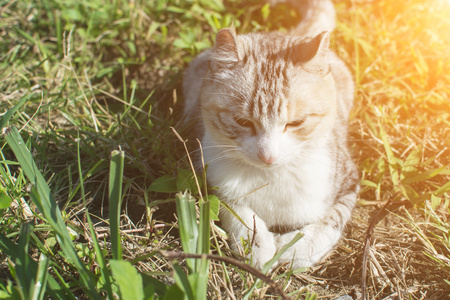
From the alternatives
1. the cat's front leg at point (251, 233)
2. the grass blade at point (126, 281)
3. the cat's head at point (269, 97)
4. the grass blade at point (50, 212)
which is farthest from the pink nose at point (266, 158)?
the grass blade at point (50, 212)

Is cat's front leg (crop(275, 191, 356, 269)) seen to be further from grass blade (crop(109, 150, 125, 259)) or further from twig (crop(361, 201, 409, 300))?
grass blade (crop(109, 150, 125, 259))

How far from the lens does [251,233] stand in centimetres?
203

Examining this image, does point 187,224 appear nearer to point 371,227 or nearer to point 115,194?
point 115,194

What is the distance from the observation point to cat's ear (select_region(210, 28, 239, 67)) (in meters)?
1.79

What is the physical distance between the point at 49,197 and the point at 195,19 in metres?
2.40

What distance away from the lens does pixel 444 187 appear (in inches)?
85.5

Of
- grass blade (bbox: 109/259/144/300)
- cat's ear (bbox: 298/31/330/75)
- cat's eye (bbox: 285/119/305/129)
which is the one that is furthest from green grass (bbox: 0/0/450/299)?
cat's ear (bbox: 298/31/330/75)

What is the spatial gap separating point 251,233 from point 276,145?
0.55 metres

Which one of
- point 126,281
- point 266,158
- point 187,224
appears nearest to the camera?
point 126,281

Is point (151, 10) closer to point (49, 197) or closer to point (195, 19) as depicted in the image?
point (195, 19)

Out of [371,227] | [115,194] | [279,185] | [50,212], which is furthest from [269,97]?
[50,212]

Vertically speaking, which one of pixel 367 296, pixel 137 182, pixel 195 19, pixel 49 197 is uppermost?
pixel 195 19

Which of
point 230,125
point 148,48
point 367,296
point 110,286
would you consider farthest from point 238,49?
point 148,48

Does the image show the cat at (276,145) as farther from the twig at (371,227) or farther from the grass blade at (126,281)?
the grass blade at (126,281)
